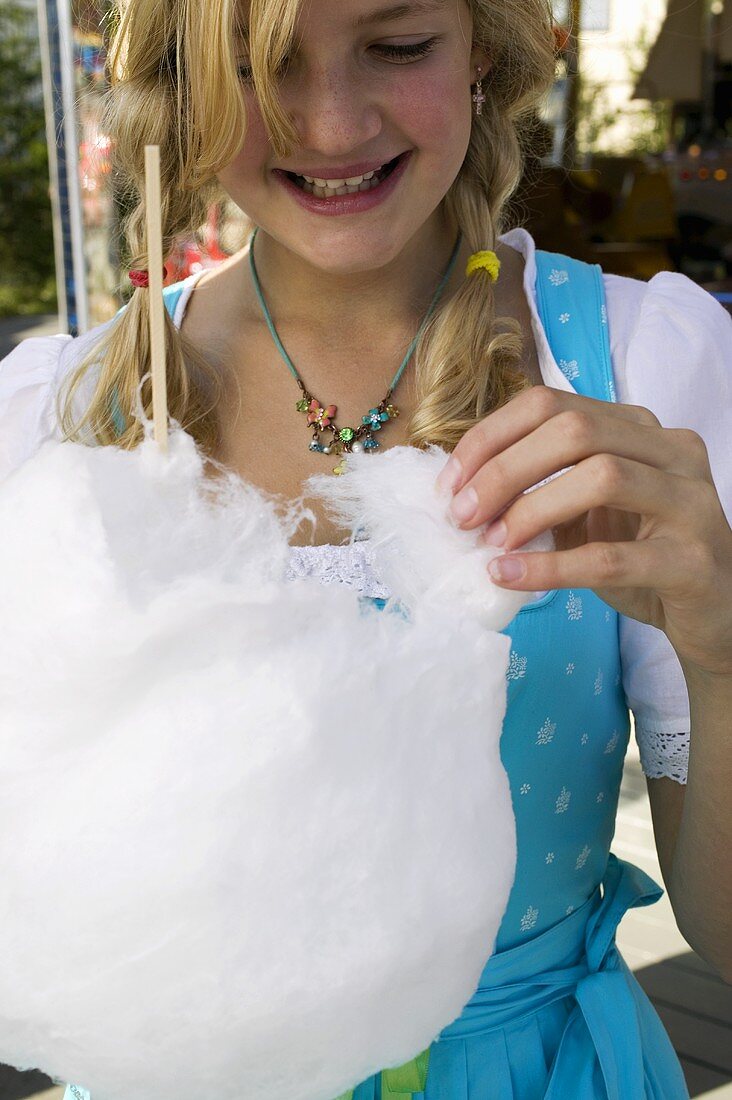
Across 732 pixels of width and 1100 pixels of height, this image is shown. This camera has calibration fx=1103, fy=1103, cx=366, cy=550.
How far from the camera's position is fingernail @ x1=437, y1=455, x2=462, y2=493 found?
29.5 inches

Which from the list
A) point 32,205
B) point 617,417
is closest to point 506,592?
point 617,417

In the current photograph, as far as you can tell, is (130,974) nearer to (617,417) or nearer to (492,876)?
(492,876)

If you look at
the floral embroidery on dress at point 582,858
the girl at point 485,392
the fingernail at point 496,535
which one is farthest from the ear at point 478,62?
the floral embroidery on dress at point 582,858

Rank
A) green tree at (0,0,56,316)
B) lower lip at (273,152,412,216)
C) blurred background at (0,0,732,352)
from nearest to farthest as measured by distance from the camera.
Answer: lower lip at (273,152,412,216) < blurred background at (0,0,732,352) < green tree at (0,0,56,316)

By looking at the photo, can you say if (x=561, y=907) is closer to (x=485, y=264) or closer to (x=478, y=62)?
(x=485, y=264)

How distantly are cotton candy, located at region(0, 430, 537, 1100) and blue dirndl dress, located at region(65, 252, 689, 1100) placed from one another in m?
0.30

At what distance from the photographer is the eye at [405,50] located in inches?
36.7

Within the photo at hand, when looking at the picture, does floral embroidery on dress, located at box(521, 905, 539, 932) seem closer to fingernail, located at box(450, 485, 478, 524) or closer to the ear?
fingernail, located at box(450, 485, 478, 524)

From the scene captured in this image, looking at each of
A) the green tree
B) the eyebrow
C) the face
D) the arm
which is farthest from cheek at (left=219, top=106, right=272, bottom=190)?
the green tree

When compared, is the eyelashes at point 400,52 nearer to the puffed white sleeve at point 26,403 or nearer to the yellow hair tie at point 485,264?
the yellow hair tie at point 485,264

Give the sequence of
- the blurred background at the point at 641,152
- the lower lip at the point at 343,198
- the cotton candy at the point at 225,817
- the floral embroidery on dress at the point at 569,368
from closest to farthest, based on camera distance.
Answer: the cotton candy at the point at 225,817, the lower lip at the point at 343,198, the floral embroidery on dress at the point at 569,368, the blurred background at the point at 641,152

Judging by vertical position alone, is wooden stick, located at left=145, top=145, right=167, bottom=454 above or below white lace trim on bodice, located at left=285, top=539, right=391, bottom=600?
above

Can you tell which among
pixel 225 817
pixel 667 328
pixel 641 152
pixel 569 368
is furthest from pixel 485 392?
pixel 641 152

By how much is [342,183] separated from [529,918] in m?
0.69
